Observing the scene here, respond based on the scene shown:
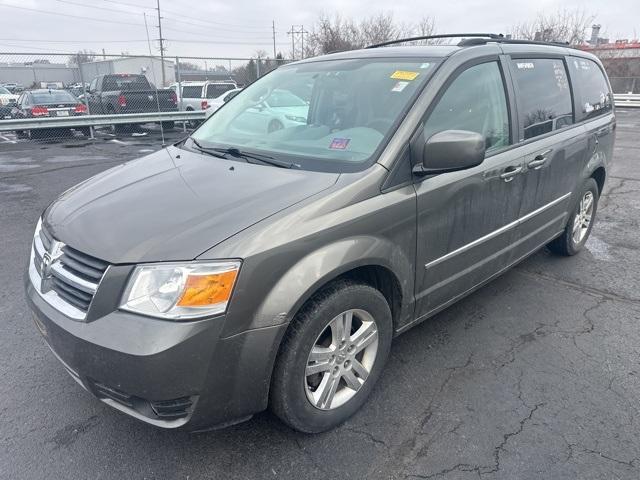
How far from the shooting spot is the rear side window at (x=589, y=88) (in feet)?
13.3

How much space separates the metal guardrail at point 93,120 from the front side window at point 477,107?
12.1 meters

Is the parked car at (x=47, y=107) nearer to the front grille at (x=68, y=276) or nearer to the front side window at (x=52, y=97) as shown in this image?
the front side window at (x=52, y=97)

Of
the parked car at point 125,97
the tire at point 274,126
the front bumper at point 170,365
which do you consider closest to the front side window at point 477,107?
the tire at point 274,126

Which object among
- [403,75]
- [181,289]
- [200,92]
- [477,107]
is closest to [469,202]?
[477,107]

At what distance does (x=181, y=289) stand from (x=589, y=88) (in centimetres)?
411

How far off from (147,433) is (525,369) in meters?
2.17

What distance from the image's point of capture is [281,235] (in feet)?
6.50

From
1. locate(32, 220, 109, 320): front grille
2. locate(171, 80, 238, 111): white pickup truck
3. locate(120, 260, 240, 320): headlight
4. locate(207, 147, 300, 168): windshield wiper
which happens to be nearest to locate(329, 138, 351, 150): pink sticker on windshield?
locate(207, 147, 300, 168): windshield wiper

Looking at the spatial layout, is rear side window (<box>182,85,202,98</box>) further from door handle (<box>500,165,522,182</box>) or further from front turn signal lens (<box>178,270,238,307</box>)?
front turn signal lens (<box>178,270,238,307</box>)

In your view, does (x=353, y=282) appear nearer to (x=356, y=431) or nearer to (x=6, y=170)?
(x=356, y=431)

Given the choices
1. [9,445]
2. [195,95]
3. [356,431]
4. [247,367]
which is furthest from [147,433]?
[195,95]

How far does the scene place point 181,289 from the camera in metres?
1.84

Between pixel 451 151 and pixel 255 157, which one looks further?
pixel 255 157

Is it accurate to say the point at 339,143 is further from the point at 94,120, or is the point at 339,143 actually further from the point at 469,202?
the point at 94,120
